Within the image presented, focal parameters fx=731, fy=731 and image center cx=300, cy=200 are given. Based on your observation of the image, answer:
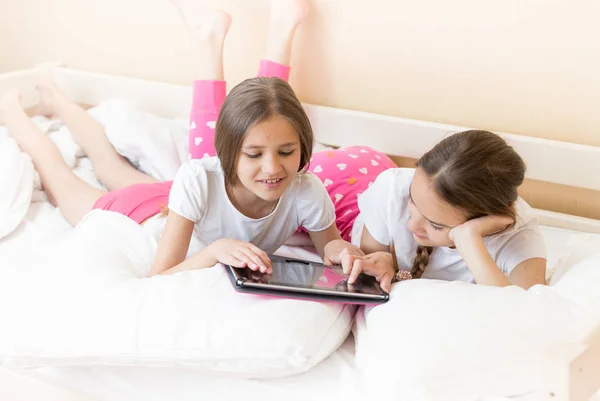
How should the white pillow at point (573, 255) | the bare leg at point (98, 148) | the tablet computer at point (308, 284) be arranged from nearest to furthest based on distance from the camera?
the tablet computer at point (308, 284) → the white pillow at point (573, 255) → the bare leg at point (98, 148)

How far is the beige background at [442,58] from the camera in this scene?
1.36 m

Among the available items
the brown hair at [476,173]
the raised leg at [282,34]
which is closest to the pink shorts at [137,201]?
the raised leg at [282,34]

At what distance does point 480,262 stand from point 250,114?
0.39m

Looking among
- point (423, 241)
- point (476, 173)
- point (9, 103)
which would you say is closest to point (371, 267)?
point (423, 241)

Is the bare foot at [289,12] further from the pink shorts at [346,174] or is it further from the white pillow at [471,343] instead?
the white pillow at [471,343]

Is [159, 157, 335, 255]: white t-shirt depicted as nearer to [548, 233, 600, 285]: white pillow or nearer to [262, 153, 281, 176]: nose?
[262, 153, 281, 176]: nose

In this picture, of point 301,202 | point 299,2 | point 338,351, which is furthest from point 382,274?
point 299,2

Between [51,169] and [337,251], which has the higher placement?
[337,251]

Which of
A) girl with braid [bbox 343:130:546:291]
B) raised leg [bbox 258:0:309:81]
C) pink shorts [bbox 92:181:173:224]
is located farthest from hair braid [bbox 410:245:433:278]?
raised leg [bbox 258:0:309:81]

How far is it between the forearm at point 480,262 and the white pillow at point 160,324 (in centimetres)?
18

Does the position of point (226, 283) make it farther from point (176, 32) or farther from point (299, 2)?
point (176, 32)

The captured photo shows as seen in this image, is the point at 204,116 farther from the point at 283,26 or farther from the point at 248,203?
the point at 248,203

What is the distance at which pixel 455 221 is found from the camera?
102 cm

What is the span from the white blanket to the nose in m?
0.55
